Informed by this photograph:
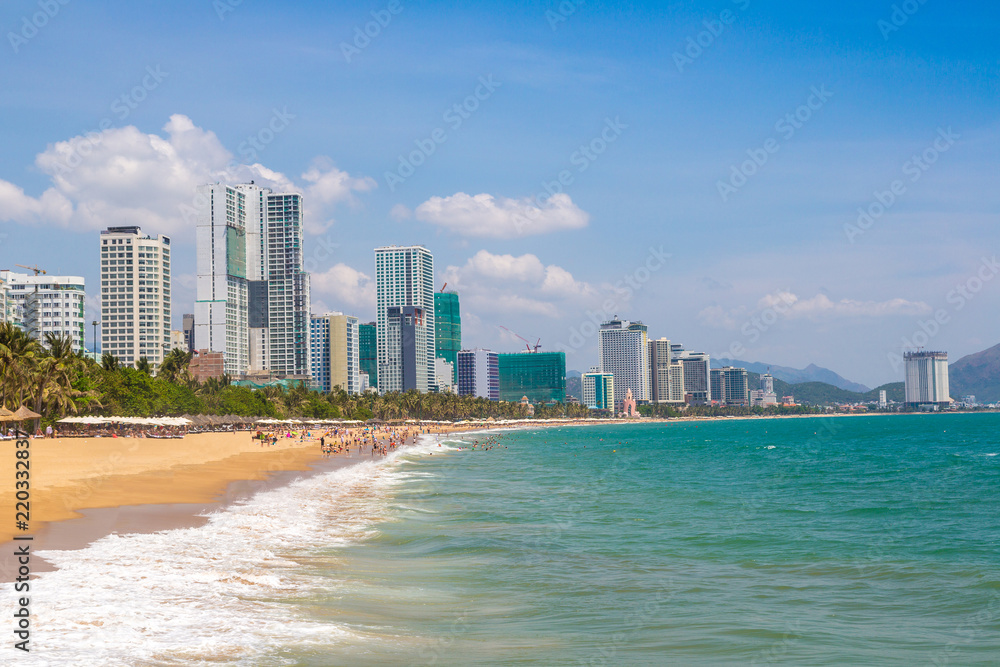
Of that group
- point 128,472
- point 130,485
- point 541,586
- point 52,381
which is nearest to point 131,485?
point 130,485

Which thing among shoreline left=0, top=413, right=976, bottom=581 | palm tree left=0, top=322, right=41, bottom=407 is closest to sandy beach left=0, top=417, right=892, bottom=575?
shoreline left=0, top=413, right=976, bottom=581

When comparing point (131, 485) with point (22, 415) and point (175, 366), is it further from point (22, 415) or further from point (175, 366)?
point (175, 366)

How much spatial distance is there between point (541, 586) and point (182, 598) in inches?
284

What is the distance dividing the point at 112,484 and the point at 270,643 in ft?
75.7

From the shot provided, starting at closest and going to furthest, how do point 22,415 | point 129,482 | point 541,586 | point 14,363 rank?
point 541,586, point 129,482, point 22,415, point 14,363

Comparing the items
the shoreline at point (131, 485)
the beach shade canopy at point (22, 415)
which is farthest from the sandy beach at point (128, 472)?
the beach shade canopy at point (22, 415)

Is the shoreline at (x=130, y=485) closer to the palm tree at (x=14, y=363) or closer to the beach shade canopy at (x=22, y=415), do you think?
the beach shade canopy at (x=22, y=415)

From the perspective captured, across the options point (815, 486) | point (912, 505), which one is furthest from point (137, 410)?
point (912, 505)

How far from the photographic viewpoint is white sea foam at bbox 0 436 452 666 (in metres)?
10.8

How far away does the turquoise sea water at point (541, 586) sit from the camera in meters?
11.9

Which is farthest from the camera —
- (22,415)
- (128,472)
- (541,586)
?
(22,415)

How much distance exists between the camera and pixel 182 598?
1357cm

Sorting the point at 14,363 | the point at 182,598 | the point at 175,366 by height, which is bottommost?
the point at 182,598

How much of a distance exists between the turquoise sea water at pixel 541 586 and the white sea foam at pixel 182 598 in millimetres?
52
